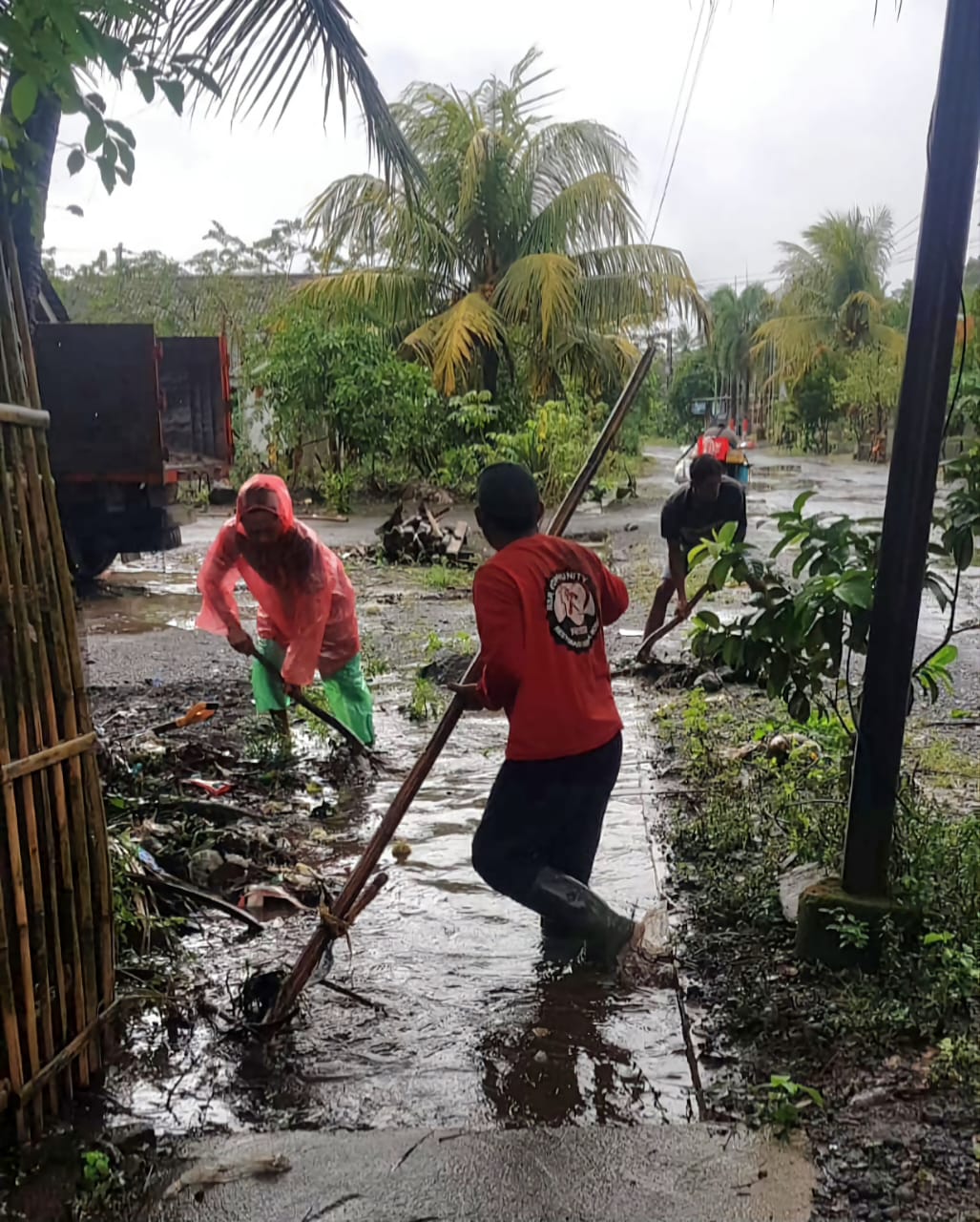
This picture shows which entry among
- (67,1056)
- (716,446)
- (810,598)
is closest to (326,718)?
(810,598)

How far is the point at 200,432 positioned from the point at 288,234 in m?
18.4

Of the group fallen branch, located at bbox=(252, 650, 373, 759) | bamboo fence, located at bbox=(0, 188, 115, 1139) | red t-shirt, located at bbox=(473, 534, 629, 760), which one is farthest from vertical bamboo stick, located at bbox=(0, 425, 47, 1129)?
fallen branch, located at bbox=(252, 650, 373, 759)

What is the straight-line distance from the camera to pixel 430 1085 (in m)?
2.98

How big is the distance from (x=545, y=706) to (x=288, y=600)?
2.70 meters

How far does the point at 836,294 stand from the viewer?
137ft

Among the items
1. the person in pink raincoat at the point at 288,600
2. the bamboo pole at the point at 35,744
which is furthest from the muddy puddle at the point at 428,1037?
the person in pink raincoat at the point at 288,600

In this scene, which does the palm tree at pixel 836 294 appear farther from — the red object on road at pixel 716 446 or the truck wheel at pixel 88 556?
the truck wheel at pixel 88 556

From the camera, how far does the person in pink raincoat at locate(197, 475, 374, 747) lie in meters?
5.57

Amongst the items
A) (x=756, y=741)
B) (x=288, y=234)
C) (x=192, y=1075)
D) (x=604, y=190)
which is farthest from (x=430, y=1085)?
(x=288, y=234)

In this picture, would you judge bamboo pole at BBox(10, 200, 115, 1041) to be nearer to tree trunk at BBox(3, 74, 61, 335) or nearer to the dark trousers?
tree trunk at BBox(3, 74, 61, 335)

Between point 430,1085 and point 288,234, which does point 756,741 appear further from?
point 288,234

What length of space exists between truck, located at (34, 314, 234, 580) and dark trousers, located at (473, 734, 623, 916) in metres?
6.21

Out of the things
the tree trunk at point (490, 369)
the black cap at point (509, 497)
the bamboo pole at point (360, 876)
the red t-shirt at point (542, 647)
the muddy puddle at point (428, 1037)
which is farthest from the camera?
the tree trunk at point (490, 369)

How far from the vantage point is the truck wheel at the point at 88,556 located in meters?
9.92
